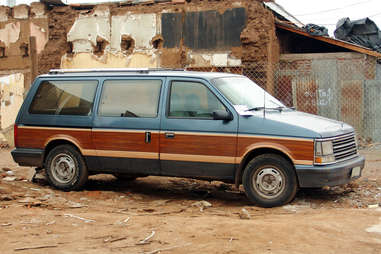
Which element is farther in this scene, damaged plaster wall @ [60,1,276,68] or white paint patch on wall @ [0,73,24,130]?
white paint patch on wall @ [0,73,24,130]

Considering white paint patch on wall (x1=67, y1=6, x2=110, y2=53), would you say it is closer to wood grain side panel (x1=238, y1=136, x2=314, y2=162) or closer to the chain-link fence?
the chain-link fence

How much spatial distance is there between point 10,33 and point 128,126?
35.0ft

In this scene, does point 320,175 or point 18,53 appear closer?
point 320,175

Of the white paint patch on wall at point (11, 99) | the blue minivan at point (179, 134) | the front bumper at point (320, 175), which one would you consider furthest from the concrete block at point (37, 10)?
the front bumper at point (320, 175)

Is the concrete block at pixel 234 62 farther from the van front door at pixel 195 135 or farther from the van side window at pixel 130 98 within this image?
the van front door at pixel 195 135

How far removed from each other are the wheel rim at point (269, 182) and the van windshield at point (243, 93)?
0.99m

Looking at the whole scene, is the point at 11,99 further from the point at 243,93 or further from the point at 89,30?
the point at 243,93

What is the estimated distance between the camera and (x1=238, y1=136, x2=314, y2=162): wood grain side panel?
689 centimetres

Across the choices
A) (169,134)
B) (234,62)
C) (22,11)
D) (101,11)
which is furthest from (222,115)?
(22,11)

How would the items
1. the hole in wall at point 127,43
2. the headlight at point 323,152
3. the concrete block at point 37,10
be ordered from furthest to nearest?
the concrete block at point 37,10, the hole in wall at point 127,43, the headlight at point 323,152

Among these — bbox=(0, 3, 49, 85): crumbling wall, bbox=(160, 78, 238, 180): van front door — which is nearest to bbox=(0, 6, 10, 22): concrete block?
bbox=(0, 3, 49, 85): crumbling wall

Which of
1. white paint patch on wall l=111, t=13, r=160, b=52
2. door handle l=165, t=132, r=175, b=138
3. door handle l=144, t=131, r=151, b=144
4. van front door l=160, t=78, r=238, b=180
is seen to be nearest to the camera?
van front door l=160, t=78, r=238, b=180

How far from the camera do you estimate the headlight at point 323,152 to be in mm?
6852

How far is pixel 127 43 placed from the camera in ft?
51.7
